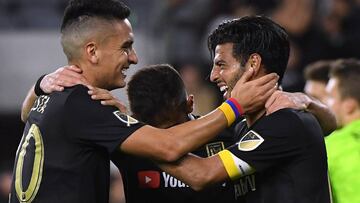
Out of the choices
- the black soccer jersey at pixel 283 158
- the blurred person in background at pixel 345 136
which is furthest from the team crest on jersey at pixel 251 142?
the blurred person in background at pixel 345 136

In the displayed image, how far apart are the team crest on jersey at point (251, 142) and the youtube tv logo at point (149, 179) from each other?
0.65 meters

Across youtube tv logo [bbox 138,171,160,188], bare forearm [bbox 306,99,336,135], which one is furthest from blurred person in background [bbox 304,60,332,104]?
youtube tv logo [bbox 138,171,160,188]

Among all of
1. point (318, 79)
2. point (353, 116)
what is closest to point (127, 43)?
point (353, 116)

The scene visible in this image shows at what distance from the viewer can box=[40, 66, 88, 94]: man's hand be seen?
4.17m

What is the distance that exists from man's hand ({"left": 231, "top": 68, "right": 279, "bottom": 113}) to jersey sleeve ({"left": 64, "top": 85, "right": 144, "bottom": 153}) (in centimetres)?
50

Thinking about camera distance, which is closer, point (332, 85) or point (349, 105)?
point (349, 105)

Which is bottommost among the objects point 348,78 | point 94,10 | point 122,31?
point 348,78

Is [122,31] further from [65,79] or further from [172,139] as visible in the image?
[172,139]

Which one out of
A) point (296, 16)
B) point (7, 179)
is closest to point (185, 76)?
Answer: point (296, 16)

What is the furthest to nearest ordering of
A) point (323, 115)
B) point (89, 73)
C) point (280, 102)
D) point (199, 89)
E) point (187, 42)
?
point (187, 42) → point (199, 89) → point (323, 115) → point (89, 73) → point (280, 102)

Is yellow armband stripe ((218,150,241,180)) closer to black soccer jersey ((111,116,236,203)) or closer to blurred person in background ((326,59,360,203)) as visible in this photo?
black soccer jersey ((111,116,236,203))

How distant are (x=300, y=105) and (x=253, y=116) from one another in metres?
0.24

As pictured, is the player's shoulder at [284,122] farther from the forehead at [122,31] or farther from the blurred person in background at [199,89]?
the blurred person in background at [199,89]

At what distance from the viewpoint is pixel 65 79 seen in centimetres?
419
